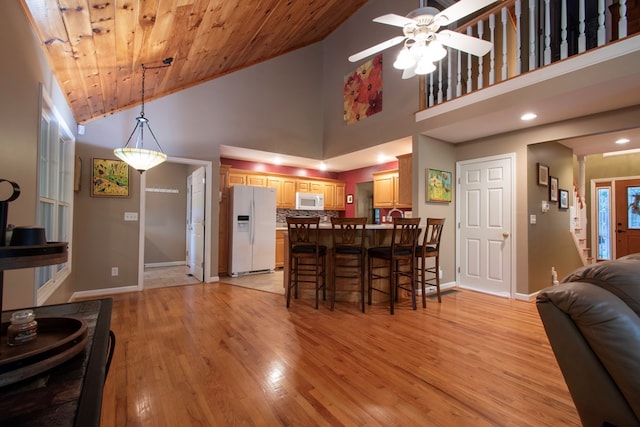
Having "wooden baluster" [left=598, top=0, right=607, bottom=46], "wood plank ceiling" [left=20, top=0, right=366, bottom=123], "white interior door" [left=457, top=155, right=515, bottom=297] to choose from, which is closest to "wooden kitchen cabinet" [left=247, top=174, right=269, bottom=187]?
"wood plank ceiling" [left=20, top=0, right=366, bottom=123]

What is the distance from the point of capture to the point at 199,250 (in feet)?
16.5

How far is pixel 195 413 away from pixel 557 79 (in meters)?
3.93

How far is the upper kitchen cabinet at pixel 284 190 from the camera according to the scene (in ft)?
20.5

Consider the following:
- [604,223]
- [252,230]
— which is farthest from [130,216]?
[604,223]

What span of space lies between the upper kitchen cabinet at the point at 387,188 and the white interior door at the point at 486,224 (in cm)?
127

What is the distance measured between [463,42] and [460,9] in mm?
395

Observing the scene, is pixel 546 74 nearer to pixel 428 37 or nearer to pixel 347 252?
pixel 428 37

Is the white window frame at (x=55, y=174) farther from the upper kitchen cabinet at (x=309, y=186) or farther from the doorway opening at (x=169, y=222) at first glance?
the upper kitchen cabinet at (x=309, y=186)

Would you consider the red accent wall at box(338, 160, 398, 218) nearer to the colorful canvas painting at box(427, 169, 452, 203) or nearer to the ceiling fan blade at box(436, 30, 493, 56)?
the colorful canvas painting at box(427, 169, 452, 203)

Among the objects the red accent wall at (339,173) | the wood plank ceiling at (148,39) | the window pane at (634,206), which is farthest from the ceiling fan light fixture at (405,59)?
the window pane at (634,206)

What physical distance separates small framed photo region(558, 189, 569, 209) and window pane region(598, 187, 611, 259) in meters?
2.98

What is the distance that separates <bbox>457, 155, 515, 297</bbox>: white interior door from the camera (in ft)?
13.1

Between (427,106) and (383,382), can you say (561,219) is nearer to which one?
(427,106)

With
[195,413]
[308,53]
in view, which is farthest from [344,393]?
[308,53]
